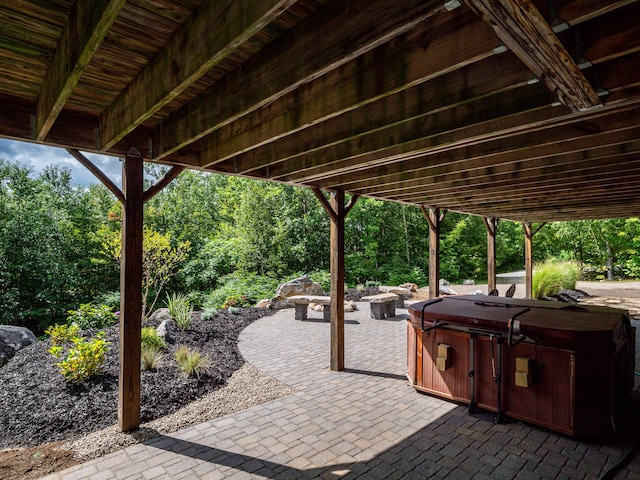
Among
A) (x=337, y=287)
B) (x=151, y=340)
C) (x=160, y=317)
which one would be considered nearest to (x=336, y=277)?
(x=337, y=287)

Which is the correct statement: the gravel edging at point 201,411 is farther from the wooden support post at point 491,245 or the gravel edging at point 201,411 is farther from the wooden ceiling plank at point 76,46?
the wooden support post at point 491,245

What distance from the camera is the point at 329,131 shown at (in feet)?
9.70

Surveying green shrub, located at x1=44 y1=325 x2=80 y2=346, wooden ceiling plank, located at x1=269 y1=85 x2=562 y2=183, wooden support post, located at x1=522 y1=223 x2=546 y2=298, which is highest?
wooden ceiling plank, located at x1=269 y1=85 x2=562 y2=183

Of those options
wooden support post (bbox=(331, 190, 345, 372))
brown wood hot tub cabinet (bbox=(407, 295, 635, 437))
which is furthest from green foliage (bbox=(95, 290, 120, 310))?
brown wood hot tub cabinet (bbox=(407, 295, 635, 437))

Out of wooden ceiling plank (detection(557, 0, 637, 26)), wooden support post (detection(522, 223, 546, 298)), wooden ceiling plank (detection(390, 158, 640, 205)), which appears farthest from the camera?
wooden support post (detection(522, 223, 546, 298))

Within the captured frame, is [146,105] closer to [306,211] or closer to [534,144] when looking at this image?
[534,144]

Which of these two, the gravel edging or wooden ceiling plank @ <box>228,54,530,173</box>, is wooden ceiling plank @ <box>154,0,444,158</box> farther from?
the gravel edging

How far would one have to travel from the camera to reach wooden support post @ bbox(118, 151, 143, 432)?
3193 millimetres

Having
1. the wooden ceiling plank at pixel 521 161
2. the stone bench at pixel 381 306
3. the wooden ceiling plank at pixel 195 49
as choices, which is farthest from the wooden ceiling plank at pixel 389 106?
the stone bench at pixel 381 306

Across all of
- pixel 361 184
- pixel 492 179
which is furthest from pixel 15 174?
pixel 492 179

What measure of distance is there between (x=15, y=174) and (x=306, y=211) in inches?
691

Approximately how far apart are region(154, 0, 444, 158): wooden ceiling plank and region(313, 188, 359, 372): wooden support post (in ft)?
8.16

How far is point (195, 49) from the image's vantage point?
5.51ft

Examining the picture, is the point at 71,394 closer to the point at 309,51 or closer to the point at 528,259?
the point at 309,51
